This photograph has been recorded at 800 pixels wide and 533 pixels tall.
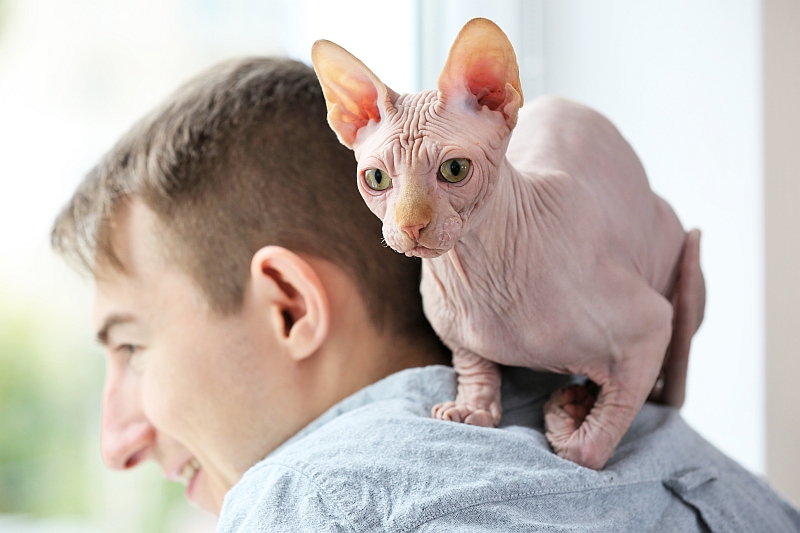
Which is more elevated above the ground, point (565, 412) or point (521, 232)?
point (521, 232)

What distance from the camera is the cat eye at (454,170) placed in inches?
20.0

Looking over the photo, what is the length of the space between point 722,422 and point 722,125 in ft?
1.70

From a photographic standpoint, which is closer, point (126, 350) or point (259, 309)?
point (259, 309)

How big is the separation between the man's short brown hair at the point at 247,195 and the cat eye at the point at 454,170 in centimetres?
46

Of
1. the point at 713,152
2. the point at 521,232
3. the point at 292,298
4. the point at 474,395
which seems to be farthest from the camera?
the point at 713,152

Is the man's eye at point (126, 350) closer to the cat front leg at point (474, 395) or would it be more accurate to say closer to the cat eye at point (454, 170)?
the cat front leg at point (474, 395)

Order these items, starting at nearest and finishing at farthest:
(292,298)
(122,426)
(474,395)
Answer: (474,395) → (292,298) → (122,426)

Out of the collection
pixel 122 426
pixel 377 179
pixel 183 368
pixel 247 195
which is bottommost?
pixel 122 426

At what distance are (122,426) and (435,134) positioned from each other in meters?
0.73

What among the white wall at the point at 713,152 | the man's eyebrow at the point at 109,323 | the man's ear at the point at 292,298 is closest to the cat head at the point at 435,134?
the man's ear at the point at 292,298

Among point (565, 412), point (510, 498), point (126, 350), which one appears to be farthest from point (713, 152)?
point (126, 350)

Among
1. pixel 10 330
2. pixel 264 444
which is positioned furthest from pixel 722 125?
pixel 10 330

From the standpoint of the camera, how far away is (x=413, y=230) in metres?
0.50

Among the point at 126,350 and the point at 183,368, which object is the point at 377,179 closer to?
the point at 183,368
